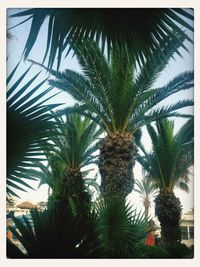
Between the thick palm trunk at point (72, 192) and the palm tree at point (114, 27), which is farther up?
the palm tree at point (114, 27)

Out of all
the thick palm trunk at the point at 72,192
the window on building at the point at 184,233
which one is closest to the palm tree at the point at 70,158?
the thick palm trunk at the point at 72,192

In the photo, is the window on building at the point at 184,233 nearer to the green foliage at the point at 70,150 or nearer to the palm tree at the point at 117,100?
the palm tree at the point at 117,100

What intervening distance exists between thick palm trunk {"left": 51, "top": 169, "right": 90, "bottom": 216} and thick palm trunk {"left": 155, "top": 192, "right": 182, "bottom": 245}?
0.91 m

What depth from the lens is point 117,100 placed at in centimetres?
541

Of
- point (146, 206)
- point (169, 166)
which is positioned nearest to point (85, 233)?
point (146, 206)

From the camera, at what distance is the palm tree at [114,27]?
352cm

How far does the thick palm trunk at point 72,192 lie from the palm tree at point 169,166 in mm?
830

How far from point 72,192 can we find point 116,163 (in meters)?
1.02

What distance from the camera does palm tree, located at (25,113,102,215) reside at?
4.36 m

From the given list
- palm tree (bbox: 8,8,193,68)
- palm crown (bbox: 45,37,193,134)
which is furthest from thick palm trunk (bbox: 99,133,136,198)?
palm tree (bbox: 8,8,193,68)

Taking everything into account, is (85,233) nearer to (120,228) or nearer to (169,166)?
(120,228)

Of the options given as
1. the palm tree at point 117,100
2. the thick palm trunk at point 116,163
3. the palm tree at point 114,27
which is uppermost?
the palm tree at point 114,27
